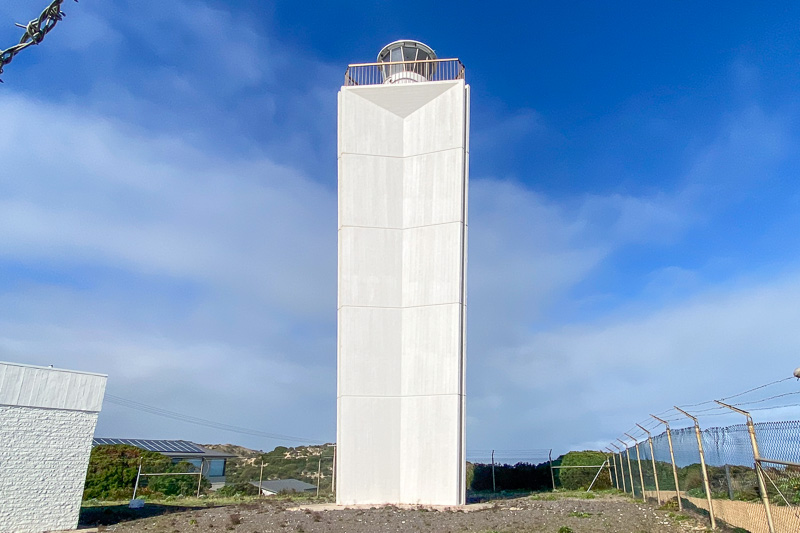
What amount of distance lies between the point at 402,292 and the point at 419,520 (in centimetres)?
798

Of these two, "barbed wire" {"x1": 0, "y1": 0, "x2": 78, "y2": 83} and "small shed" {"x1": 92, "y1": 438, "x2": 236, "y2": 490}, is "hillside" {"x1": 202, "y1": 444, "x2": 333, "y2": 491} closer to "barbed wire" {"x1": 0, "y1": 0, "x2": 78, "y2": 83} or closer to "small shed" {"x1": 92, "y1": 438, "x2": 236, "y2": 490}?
"small shed" {"x1": 92, "y1": 438, "x2": 236, "y2": 490}

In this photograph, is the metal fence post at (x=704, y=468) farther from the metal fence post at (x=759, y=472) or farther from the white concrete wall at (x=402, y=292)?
the white concrete wall at (x=402, y=292)

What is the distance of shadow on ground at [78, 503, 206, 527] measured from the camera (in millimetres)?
16453

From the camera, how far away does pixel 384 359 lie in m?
20.4

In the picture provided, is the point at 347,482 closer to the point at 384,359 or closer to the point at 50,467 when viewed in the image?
the point at 384,359

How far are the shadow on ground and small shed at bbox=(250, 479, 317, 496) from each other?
26.8 ft

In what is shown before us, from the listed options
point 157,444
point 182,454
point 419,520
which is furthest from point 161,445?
point 419,520

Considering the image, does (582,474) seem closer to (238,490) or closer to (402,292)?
(402,292)

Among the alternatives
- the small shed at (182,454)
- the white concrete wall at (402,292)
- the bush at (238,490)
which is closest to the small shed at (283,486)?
the bush at (238,490)

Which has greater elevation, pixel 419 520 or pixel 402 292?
pixel 402 292

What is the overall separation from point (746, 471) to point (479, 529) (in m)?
6.07

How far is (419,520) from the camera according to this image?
1533 centimetres

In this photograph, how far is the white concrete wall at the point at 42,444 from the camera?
1468 centimetres

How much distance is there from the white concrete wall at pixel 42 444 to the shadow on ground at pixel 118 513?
1.16 m
